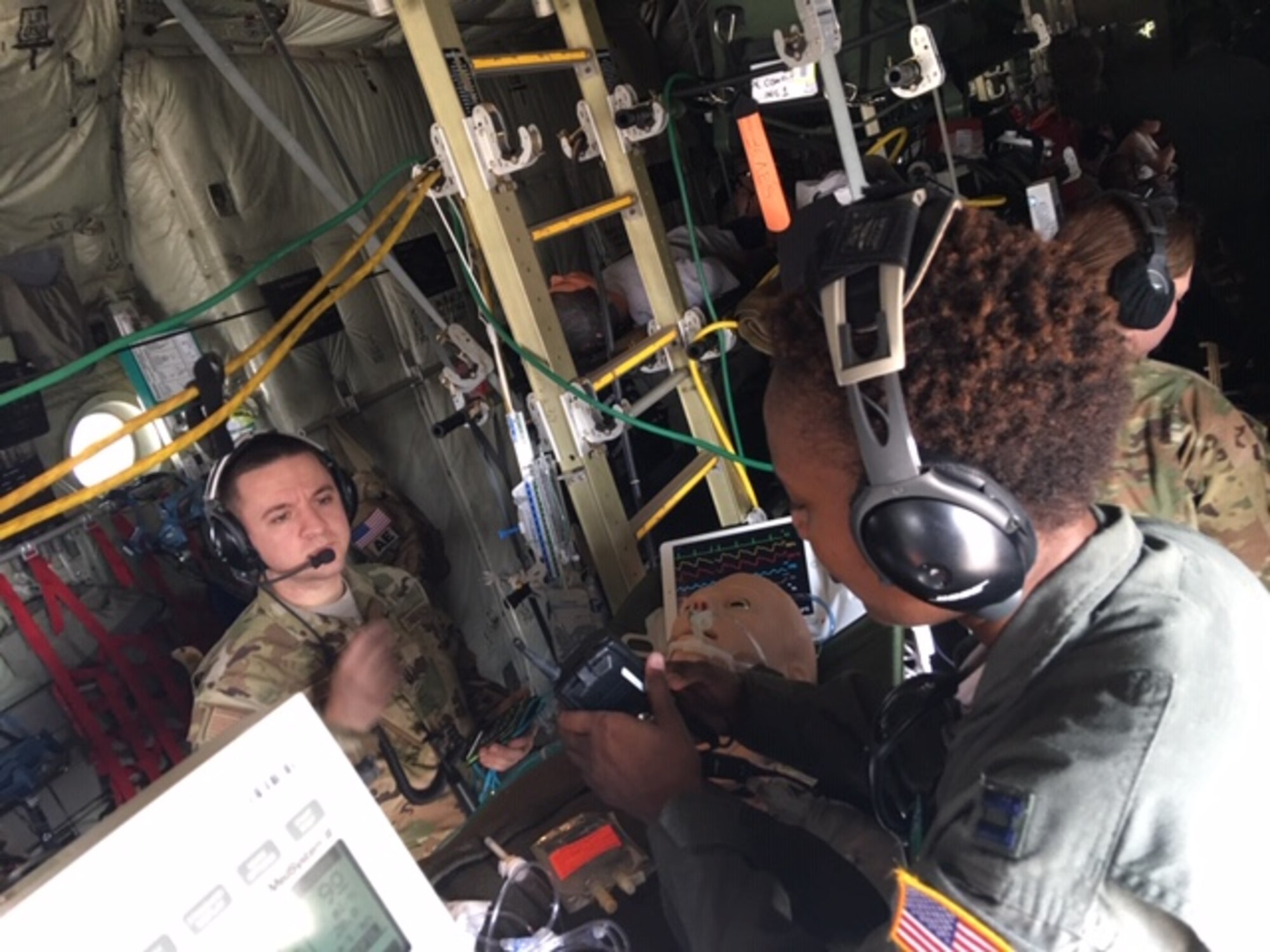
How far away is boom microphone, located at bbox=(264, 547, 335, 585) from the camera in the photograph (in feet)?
5.85

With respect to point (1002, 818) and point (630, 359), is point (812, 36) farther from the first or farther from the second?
point (1002, 818)

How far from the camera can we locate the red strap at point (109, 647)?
7.23 ft

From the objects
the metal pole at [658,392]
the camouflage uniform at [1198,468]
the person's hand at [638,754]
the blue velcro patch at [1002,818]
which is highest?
the metal pole at [658,392]

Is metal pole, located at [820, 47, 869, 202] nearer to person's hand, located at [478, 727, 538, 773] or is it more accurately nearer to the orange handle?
the orange handle

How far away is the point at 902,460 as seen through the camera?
0.78 meters

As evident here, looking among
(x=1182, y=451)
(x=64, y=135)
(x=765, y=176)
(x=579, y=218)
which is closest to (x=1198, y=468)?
(x=1182, y=451)

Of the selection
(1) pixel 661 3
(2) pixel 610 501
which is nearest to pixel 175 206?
(2) pixel 610 501

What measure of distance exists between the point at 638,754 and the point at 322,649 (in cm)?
91

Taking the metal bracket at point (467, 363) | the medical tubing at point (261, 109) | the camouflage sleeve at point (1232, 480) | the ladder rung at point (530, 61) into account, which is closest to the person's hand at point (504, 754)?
the metal bracket at point (467, 363)

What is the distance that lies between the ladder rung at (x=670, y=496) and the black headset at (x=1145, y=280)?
48.1 inches

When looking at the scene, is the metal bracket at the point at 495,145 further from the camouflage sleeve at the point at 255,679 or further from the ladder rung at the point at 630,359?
the camouflage sleeve at the point at 255,679

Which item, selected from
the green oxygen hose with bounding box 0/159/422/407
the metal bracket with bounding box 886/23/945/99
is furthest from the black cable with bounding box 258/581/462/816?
the metal bracket with bounding box 886/23/945/99

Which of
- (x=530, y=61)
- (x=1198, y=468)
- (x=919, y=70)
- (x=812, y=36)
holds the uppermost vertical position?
(x=530, y=61)

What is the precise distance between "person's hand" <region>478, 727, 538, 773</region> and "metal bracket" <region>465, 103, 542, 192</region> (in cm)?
119
